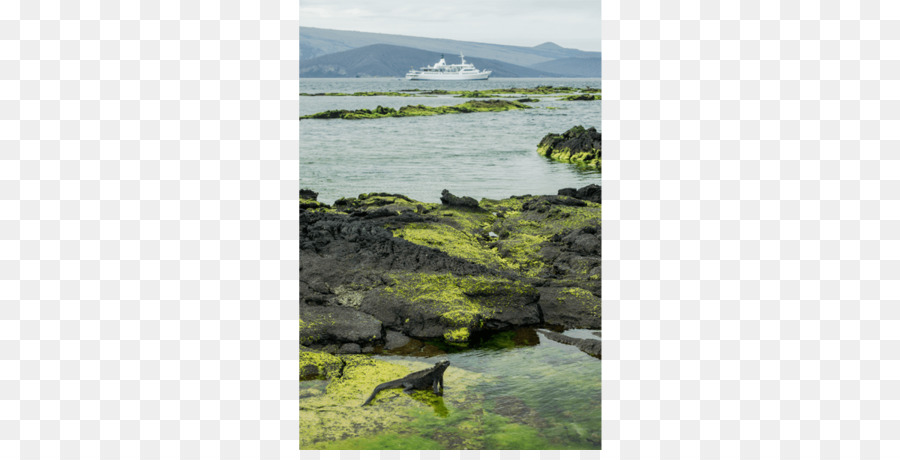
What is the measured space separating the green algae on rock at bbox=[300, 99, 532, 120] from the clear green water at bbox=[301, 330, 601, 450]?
49805 mm

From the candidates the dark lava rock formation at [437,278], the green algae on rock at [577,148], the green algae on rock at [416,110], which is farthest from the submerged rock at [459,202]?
the green algae on rock at [416,110]

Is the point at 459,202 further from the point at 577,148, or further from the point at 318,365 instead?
the point at 577,148

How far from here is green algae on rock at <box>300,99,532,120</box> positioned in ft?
185

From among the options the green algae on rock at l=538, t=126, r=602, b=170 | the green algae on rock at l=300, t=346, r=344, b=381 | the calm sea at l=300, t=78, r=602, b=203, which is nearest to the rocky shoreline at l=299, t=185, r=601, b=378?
the green algae on rock at l=300, t=346, r=344, b=381

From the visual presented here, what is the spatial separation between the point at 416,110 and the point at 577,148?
32043mm

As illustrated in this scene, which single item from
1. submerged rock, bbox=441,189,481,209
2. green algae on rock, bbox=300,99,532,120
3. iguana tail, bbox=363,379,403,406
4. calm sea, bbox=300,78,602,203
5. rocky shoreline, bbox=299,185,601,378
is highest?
green algae on rock, bbox=300,99,532,120

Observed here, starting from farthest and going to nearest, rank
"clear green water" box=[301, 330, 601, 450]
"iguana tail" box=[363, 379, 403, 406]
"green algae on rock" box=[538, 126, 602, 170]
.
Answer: "green algae on rock" box=[538, 126, 602, 170] < "iguana tail" box=[363, 379, 403, 406] < "clear green water" box=[301, 330, 601, 450]

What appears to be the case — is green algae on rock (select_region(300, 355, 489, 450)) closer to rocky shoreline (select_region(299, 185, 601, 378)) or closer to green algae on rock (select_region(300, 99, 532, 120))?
rocky shoreline (select_region(299, 185, 601, 378))

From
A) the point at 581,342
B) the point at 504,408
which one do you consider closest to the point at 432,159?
the point at 581,342

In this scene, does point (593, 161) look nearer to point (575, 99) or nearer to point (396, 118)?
point (396, 118)

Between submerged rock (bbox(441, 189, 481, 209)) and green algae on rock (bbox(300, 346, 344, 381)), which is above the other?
submerged rock (bbox(441, 189, 481, 209))

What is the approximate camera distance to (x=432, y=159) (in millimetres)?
30688

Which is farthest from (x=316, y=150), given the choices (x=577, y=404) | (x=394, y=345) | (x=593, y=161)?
(x=577, y=404)
